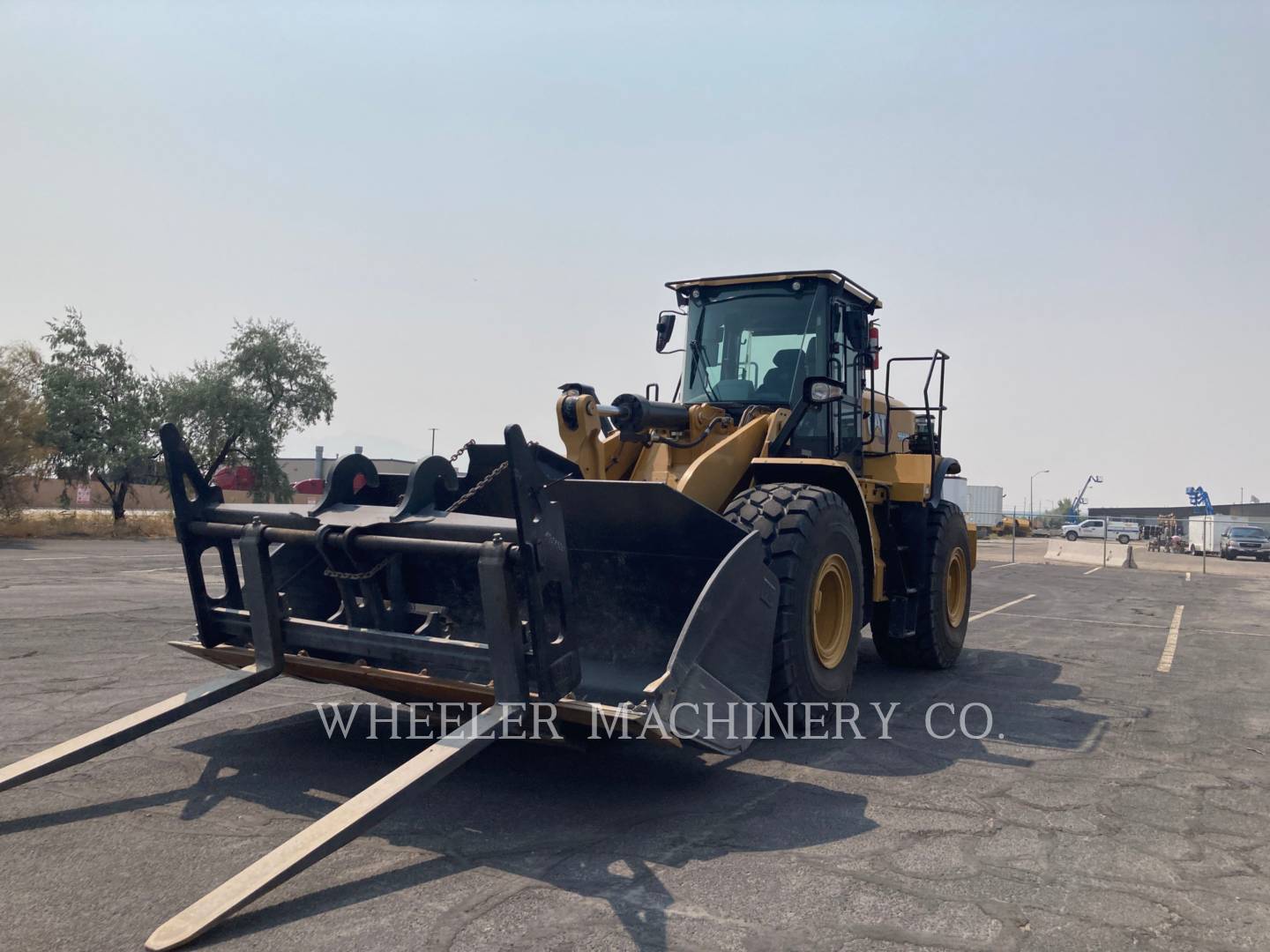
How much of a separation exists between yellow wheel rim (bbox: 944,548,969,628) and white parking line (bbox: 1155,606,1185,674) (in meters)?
1.90

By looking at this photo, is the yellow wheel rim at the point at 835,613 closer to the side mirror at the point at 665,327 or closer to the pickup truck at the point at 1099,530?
the side mirror at the point at 665,327

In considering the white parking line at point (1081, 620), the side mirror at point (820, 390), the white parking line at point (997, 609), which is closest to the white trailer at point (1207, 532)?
the white parking line at point (997, 609)

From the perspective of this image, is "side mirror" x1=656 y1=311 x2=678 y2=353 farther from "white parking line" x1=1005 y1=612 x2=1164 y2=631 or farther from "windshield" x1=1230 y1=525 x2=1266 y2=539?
"windshield" x1=1230 y1=525 x2=1266 y2=539

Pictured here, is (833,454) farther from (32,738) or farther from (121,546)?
(121,546)

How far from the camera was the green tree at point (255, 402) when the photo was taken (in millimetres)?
37594

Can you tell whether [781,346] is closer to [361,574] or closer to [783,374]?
[783,374]

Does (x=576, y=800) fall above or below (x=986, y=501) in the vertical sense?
below

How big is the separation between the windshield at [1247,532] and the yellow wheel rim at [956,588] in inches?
1422

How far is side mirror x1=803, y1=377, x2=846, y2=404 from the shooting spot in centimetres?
727

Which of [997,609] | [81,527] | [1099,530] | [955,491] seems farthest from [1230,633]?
[1099,530]

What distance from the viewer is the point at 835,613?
6527 millimetres

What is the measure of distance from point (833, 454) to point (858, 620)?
1.60 metres

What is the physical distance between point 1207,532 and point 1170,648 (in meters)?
35.7

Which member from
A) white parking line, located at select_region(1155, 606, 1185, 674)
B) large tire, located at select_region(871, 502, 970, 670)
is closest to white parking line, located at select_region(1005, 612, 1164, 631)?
white parking line, located at select_region(1155, 606, 1185, 674)
